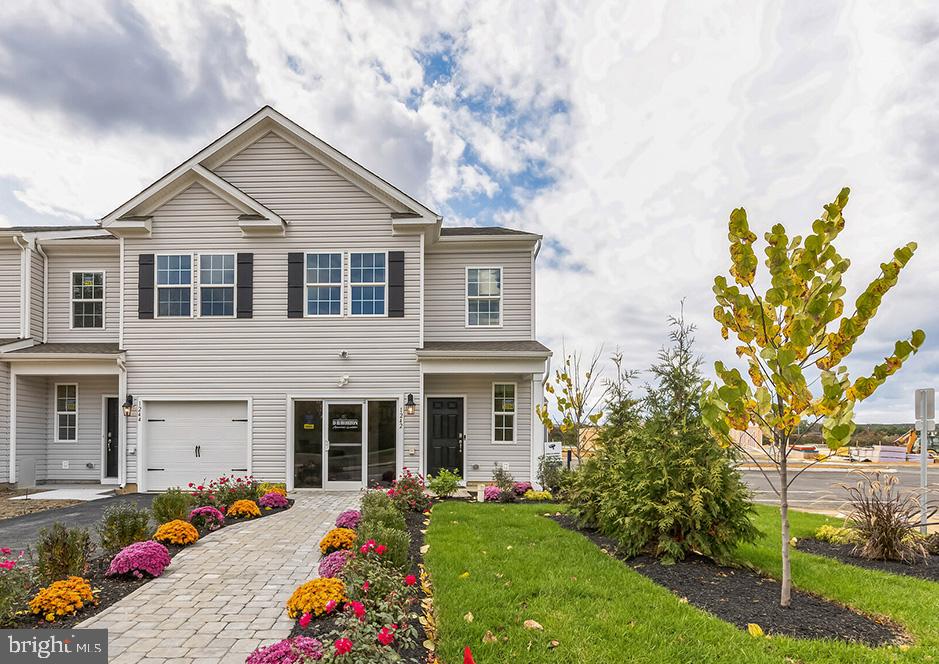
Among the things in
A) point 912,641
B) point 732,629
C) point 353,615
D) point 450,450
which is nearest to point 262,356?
point 450,450

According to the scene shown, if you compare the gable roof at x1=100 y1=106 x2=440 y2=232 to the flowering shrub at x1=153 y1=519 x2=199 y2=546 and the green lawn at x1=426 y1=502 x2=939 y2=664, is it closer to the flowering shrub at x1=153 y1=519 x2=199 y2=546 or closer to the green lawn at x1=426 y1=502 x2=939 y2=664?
the flowering shrub at x1=153 y1=519 x2=199 y2=546

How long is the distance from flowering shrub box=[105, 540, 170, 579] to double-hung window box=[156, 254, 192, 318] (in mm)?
8072

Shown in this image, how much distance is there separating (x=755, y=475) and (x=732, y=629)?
19.7 meters

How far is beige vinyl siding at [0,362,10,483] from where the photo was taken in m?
13.1

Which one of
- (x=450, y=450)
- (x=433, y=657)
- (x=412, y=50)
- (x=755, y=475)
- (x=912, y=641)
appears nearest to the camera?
(x=433, y=657)

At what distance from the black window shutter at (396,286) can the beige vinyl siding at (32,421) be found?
384 inches

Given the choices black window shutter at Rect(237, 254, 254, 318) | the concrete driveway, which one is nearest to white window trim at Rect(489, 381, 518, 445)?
black window shutter at Rect(237, 254, 254, 318)

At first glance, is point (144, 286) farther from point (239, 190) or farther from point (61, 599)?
point (61, 599)

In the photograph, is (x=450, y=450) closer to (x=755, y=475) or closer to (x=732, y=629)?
(x=732, y=629)

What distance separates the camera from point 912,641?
170 inches

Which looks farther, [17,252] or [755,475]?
[755,475]

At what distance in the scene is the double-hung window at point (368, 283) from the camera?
12938 millimetres

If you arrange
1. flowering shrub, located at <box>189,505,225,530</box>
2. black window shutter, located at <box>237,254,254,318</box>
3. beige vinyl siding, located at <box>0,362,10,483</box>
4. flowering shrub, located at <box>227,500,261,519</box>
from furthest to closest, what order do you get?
beige vinyl siding, located at <box>0,362,10,483</box> → black window shutter, located at <box>237,254,254,318</box> → flowering shrub, located at <box>227,500,261,519</box> → flowering shrub, located at <box>189,505,225,530</box>

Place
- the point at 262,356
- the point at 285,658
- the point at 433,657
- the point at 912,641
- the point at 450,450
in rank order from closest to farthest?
1. the point at 285,658
2. the point at 433,657
3. the point at 912,641
4. the point at 262,356
5. the point at 450,450
